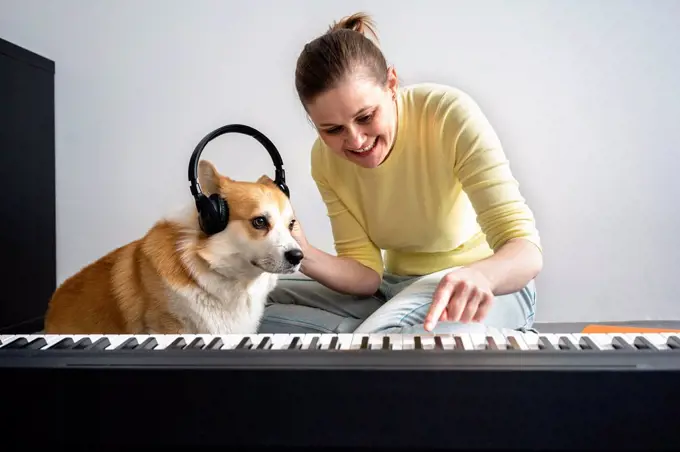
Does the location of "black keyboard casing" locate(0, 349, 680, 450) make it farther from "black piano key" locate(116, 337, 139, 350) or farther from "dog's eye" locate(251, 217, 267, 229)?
"dog's eye" locate(251, 217, 267, 229)

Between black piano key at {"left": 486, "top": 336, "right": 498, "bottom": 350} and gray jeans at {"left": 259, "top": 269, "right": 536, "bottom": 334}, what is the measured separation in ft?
1.26

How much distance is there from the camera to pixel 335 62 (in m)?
1.25

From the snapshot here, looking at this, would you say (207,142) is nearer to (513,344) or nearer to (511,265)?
(511,265)

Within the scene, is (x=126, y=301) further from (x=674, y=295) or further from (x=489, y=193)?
(x=674, y=295)

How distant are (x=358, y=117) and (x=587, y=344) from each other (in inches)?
27.4

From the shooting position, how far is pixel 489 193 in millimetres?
1289

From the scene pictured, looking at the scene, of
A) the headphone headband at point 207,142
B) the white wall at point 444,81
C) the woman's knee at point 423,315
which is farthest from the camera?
the white wall at point 444,81

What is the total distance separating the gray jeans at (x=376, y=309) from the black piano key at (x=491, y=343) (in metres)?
0.39

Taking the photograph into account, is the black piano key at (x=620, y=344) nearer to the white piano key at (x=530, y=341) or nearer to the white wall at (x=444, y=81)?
the white piano key at (x=530, y=341)

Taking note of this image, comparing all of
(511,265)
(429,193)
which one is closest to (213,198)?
(429,193)

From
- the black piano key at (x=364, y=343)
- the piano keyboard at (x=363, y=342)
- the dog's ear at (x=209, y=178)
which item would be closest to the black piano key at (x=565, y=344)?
the piano keyboard at (x=363, y=342)

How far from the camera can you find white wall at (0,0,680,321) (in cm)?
240

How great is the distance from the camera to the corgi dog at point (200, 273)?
4.67ft

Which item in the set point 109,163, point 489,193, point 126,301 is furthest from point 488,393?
point 109,163
